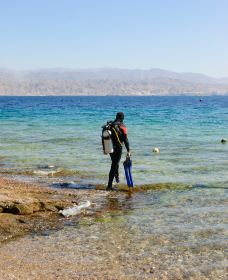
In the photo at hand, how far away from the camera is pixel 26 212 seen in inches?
395

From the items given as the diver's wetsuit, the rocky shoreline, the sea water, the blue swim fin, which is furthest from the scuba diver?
the rocky shoreline

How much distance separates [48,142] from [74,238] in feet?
63.3

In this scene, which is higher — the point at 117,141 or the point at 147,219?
the point at 117,141

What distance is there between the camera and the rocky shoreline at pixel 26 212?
9.10 metres

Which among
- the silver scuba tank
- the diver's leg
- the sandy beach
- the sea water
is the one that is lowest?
the sea water

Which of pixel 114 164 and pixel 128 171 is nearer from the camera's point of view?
pixel 128 171

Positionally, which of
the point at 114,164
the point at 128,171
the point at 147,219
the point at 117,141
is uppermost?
the point at 117,141

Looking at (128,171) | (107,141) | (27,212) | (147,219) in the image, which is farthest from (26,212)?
(128,171)

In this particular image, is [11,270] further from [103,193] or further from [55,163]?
[55,163]

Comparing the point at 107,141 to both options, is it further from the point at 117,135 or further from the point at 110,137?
the point at 117,135

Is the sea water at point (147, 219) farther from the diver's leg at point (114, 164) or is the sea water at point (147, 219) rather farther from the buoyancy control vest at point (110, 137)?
the buoyancy control vest at point (110, 137)

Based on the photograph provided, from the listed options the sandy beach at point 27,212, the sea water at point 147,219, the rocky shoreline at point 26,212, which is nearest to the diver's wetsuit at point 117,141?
the sea water at point 147,219

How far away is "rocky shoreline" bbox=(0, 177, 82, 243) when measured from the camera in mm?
9102

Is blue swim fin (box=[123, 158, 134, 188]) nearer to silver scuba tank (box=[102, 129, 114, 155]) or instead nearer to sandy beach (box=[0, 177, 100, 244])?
silver scuba tank (box=[102, 129, 114, 155])
